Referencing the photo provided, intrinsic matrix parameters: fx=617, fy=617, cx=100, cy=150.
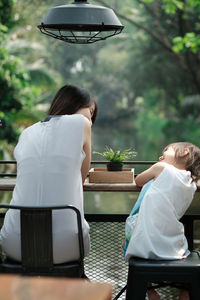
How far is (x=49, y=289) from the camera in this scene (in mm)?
1527

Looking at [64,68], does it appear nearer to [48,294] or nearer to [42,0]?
[42,0]

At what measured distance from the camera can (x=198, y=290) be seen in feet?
9.84

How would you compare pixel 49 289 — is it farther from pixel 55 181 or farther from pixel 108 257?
pixel 108 257

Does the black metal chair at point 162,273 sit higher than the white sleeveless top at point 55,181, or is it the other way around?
the white sleeveless top at point 55,181

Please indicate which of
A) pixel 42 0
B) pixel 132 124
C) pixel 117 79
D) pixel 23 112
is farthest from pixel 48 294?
pixel 117 79

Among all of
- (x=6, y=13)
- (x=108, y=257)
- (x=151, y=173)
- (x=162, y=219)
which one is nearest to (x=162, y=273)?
(x=162, y=219)

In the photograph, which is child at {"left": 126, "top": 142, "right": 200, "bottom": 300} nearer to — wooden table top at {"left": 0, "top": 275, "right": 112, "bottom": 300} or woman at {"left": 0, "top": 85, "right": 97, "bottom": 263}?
woman at {"left": 0, "top": 85, "right": 97, "bottom": 263}

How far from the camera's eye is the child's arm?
3.17 metres

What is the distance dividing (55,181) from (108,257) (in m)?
1.09

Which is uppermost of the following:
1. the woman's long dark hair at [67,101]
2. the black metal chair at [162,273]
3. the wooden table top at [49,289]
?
the woman's long dark hair at [67,101]

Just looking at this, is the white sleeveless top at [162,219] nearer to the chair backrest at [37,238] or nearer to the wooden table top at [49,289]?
the chair backrest at [37,238]

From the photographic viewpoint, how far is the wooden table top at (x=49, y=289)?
4.78 feet

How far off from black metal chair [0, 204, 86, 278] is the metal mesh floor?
839 millimetres

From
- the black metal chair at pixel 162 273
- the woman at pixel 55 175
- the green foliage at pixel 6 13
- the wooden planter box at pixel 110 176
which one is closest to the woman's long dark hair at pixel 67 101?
the woman at pixel 55 175
